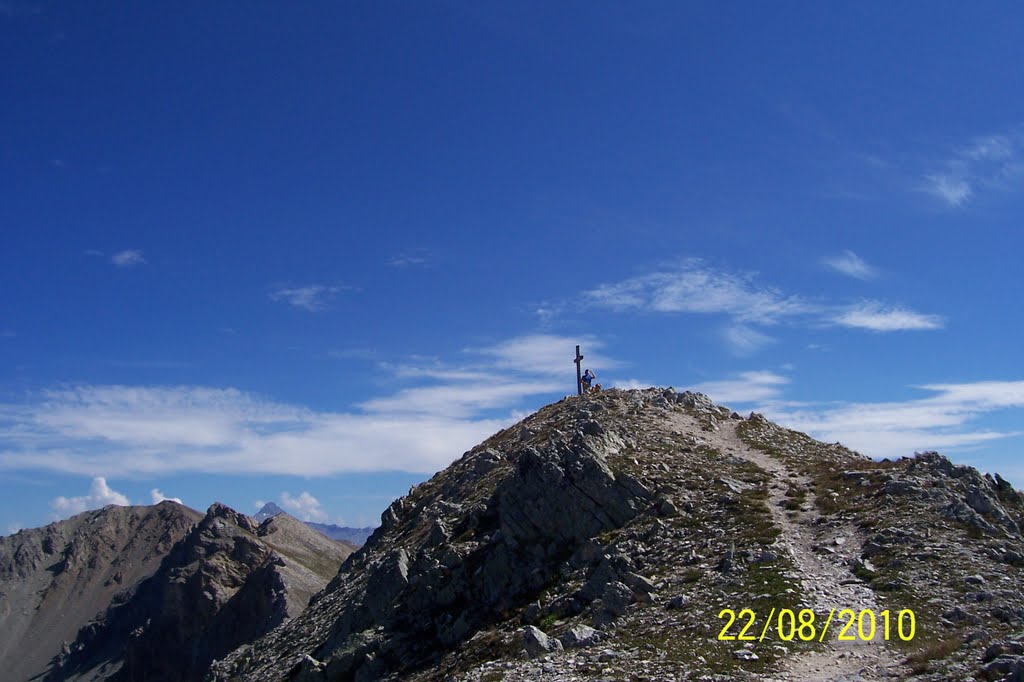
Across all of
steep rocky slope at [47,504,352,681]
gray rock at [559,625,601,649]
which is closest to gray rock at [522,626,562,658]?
gray rock at [559,625,601,649]

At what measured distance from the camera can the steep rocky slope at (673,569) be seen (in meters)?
23.7

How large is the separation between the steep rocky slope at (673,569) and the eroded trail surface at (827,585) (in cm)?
9

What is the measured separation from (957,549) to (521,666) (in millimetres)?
16536

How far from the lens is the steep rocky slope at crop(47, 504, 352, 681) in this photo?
459 ft

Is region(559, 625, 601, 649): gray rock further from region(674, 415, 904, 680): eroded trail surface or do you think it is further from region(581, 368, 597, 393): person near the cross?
region(581, 368, 597, 393): person near the cross

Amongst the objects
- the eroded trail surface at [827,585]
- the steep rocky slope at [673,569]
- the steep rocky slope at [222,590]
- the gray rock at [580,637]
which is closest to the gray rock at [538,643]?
the steep rocky slope at [673,569]

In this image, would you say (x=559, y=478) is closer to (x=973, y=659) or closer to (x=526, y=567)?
(x=526, y=567)

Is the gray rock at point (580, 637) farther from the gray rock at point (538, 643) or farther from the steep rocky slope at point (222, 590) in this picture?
the steep rocky slope at point (222, 590)

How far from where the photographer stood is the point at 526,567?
119ft

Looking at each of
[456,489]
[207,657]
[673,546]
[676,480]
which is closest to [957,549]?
[673,546]
